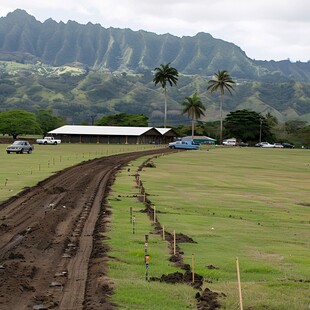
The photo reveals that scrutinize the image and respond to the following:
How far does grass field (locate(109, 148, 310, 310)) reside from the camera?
13.4 metres

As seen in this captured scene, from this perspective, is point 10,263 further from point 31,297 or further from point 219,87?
point 219,87

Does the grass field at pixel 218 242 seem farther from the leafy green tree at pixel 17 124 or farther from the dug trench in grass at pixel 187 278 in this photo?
the leafy green tree at pixel 17 124

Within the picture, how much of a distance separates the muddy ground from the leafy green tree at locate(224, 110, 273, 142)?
14572cm

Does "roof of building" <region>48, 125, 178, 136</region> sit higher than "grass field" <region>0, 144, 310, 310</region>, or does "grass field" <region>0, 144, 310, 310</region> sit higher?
"roof of building" <region>48, 125, 178, 136</region>

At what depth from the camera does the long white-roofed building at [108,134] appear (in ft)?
488

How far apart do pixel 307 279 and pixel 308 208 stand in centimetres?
1991

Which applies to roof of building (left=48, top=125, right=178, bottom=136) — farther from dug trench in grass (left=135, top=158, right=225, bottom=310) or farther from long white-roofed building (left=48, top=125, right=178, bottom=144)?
dug trench in grass (left=135, top=158, right=225, bottom=310)

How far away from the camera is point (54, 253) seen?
57.4ft

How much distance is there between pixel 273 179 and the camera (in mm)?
56719

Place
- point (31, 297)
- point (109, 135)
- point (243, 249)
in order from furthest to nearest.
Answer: point (109, 135)
point (243, 249)
point (31, 297)

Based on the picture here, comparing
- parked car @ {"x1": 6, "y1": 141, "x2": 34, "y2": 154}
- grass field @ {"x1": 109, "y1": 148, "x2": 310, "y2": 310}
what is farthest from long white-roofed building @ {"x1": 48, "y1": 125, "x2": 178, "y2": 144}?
grass field @ {"x1": 109, "y1": 148, "x2": 310, "y2": 310}

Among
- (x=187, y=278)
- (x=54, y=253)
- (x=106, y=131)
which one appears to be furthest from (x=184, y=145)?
(x=187, y=278)

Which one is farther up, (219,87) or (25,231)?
(219,87)

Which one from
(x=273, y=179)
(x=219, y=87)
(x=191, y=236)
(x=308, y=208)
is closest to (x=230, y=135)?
(x=219, y=87)
